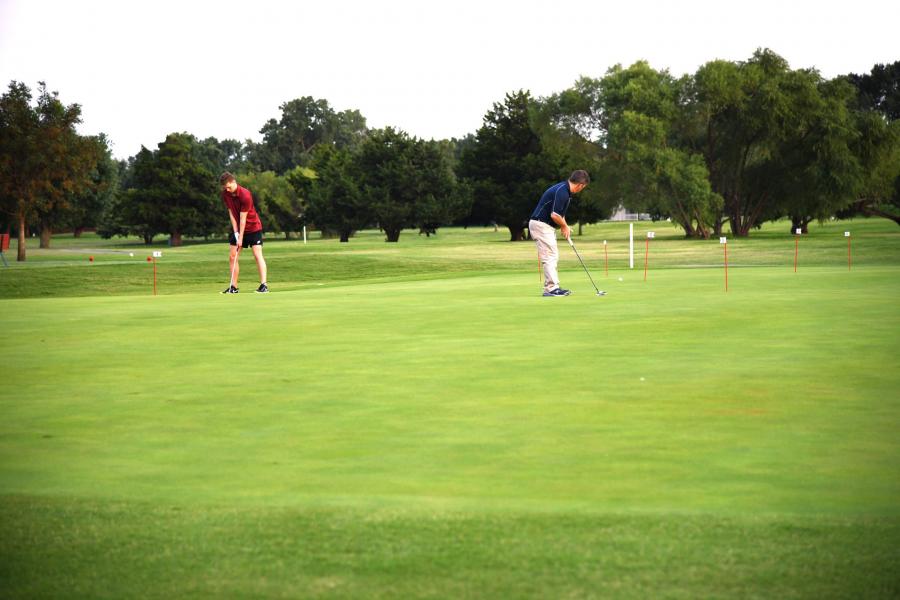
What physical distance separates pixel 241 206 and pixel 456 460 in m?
16.0

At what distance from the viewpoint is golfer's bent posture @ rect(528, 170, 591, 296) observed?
1864cm

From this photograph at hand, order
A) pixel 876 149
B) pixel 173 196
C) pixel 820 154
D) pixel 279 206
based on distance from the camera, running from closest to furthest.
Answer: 1. pixel 820 154
2. pixel 876 149
3. pixel 173 196
4. pixel 279 206

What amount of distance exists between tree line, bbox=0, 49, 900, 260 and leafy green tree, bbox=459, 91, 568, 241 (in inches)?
5.5

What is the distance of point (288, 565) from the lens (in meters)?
4.47

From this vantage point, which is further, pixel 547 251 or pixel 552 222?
pixel 552 222

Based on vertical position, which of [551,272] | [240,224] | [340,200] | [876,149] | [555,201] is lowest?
[551,272]

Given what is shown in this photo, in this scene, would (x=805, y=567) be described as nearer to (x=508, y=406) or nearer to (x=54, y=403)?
(x=508, y=406)

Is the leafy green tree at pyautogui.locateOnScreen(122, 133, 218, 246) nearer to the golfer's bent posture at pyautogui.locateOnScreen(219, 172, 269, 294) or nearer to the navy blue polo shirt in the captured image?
the golfer's bent posture at pyautogui.locateOnScreen(219, 172, 269, 294)

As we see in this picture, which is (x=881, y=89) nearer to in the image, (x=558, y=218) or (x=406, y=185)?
(x=406, y=185)

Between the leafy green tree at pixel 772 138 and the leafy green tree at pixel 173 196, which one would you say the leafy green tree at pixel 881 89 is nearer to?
the leafy green tree at pixel 772 138

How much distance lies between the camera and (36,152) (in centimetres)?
5591

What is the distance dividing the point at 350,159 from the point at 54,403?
92645mm

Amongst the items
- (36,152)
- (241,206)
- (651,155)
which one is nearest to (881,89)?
(651,155)

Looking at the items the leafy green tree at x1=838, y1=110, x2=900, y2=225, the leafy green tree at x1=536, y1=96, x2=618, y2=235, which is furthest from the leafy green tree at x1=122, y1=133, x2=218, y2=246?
the leafy green tree at x1=838, y1=110, x2=900, y2=225
